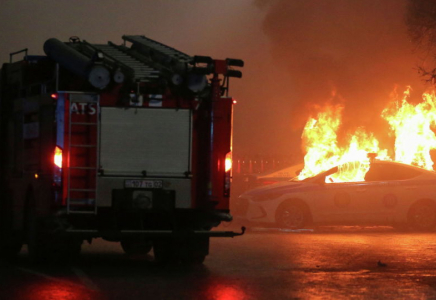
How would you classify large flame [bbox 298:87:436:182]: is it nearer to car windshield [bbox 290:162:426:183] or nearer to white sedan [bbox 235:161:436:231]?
car windshield [bbox 290:162:426:183]

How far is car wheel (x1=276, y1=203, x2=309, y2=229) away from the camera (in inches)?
776

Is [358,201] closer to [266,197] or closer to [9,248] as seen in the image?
[266,197]

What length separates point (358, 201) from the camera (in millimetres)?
19609

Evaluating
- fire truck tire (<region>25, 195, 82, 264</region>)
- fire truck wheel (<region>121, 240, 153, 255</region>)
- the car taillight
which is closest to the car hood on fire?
fire truck wheel (<region>121, 240, 153, 255</region>)

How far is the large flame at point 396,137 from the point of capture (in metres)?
24.6

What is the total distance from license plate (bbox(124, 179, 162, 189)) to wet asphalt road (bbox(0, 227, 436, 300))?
113 centimetres

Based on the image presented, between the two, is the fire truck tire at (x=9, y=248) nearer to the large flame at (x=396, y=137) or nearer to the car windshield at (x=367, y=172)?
the car windshield at (x=367, y=172)

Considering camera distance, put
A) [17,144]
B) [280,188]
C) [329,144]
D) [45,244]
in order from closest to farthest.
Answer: [45,244] → [17,144] → [280,188] → [329,144]

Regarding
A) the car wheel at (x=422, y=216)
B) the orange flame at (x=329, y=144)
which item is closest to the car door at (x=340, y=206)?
the orange flame at (x=329, y=144)

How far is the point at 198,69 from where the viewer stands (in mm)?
11828

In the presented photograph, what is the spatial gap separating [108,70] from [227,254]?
13.9 feet

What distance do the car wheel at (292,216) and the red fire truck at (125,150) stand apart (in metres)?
7.28

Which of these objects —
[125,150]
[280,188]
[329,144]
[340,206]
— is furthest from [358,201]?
[125,150]

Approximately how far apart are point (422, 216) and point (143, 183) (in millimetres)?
9670
